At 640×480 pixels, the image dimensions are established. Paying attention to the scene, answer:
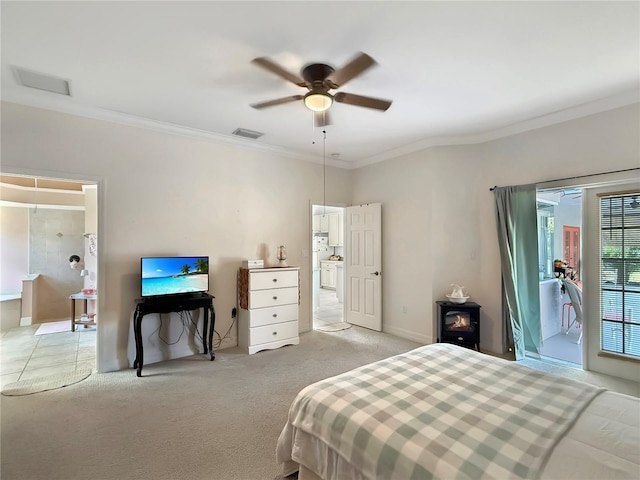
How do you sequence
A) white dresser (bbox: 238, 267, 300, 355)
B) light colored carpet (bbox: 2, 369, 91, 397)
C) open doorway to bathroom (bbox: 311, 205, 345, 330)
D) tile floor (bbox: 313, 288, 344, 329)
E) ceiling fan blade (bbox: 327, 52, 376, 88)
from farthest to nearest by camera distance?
1. open doorway to bathroom (bbox: 311, 205, 345, 330)
2. tile floor (bbox: 313, 288, 344, 329)
3. white dresser (bbox: 238, 267, 300, 355)
4. light colored carpet (bbox: 2, 369, 91, 397)
5. ceiling fan blade (bbox: 327, 52, 376, 88)

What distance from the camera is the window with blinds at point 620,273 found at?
10.3 feet

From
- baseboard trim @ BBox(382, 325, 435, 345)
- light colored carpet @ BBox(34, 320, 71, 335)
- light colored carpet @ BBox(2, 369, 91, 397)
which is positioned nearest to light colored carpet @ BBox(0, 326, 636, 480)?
light colored carpet @ BBox(2, 369, 91, 397)

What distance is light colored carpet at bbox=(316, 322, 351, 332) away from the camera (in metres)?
5.14

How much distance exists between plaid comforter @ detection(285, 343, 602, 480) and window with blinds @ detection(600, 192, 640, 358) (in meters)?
2.15

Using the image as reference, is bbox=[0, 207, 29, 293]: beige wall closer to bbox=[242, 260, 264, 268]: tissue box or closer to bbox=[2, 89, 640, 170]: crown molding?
bbox=[2, 89, 640, 170]: crown molding

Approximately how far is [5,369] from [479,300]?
5.86m

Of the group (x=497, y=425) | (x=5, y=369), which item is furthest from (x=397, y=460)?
(x=5, y=369)

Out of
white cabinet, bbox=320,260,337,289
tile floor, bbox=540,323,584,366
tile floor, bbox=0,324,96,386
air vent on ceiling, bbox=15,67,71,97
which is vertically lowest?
tile floor, bbox=0,324,96,386

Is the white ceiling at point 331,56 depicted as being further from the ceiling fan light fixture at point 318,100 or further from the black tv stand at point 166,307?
the black tv stand at point 166,307

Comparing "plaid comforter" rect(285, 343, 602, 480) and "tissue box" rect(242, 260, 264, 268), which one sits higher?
"tissue box" rect(242, 260, 264, 268)

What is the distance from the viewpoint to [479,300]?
14.0ft

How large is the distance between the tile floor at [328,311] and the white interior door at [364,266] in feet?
1.43

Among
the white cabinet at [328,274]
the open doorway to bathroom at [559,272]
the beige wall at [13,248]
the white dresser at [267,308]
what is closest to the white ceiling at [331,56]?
the open doorway to bathroom at [559,272]

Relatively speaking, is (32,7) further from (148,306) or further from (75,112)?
(148,306)
